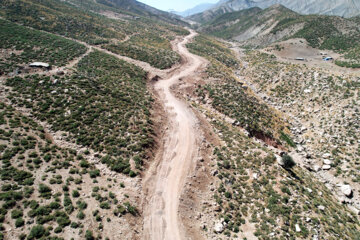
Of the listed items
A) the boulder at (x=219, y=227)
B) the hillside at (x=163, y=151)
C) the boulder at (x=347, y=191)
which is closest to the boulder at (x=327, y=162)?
the hillside at (x=163, y=151)

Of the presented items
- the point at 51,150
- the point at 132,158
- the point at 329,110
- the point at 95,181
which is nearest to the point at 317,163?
the point at 329,110

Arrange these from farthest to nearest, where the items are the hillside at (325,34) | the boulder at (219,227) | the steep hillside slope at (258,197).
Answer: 1. the hillside at (325,34)
2. the steep hillside slope at (258,197)
3. the boulder at (219,227)

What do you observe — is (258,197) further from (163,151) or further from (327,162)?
(327,162)

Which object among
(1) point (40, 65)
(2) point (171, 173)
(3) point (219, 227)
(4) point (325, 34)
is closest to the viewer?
(3) point (219, 227)

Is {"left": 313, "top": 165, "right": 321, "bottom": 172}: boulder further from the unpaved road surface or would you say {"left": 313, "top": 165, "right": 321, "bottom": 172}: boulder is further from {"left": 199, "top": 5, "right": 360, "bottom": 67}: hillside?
{"left": 199, "top": 5, "right": 360, "bottom": 67}: hillside

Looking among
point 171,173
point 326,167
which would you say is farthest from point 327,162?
point 171,173

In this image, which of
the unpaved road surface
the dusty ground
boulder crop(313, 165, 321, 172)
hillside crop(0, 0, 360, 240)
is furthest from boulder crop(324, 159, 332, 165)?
the dusty ground

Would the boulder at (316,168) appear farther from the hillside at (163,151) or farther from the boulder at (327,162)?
the boulder at (327,162)
